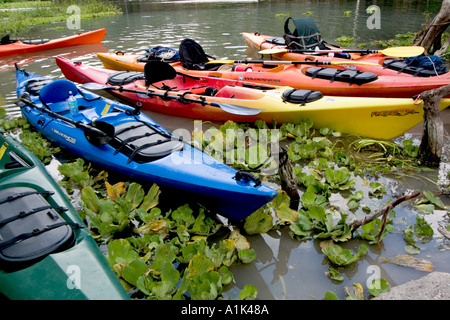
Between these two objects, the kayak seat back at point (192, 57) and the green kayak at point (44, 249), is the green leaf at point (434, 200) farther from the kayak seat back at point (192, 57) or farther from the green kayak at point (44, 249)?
the kayak seat back at point (192, 57)

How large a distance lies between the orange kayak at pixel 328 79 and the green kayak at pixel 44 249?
13.4 ft

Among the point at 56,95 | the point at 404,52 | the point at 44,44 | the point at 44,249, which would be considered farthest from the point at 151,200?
the point at 44,44

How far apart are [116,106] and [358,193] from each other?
3283 millimetres

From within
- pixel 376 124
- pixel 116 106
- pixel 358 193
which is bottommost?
pixel 358 193

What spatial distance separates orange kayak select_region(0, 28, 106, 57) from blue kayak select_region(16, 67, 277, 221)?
19.4ft

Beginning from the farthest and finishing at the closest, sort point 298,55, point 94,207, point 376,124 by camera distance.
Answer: point 298,55 → point 376,124 → point 94,207

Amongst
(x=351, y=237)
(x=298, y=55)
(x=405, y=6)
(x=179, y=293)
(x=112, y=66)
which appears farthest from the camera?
(x=405, y=6)

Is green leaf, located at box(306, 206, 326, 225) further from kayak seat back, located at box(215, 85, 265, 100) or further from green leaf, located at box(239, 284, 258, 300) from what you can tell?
kayak seat back, located at box(215, 85, 265, 100)

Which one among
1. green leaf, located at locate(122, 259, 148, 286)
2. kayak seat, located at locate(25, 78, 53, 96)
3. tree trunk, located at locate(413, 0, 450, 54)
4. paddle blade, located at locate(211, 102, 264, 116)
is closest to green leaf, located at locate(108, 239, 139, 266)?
green leaf, located at locate(122, 259, 148, 286)

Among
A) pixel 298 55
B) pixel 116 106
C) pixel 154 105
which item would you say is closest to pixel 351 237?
pixel 116 106

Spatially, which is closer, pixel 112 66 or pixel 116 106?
pixel 116 106

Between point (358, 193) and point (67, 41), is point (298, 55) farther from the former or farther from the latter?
point (67, 41)

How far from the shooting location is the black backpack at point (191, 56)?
257 inches

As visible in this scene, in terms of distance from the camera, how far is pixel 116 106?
182 inches
